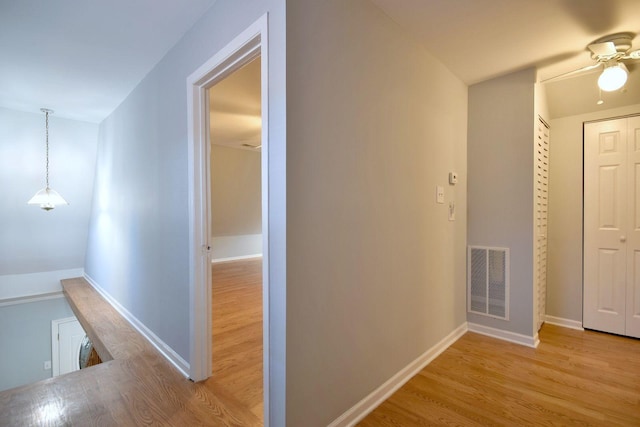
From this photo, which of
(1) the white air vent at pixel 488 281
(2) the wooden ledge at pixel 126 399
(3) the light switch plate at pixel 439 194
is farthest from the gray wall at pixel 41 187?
(1) the white air vent at pixel 488 281

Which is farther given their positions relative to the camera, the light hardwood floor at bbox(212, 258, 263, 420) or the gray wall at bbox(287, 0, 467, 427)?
the light hardwood floor at bbox(212, 258, 263, 420)

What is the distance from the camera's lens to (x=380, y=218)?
184cm

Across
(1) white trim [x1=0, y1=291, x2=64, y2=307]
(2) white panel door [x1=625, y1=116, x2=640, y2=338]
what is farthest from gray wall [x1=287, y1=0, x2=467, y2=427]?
(1) white trim [x1=0, y1=291, x2=64, y2=307]

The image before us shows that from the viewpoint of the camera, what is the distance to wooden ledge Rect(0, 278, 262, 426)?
65.5 inches

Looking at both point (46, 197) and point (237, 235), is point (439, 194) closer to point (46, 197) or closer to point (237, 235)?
point (46, 197)

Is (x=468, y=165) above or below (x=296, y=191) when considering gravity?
above

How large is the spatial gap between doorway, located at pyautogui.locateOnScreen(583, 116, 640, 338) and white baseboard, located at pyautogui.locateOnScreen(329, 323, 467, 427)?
61.9 inches

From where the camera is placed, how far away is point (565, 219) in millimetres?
3002

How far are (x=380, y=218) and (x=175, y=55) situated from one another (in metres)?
1.98

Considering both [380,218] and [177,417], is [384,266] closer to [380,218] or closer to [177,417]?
[380,218]

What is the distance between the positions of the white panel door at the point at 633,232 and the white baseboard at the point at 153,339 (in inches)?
151

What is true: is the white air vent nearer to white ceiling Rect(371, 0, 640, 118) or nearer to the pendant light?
white ceiling Rect(371, 0, 640, 118)

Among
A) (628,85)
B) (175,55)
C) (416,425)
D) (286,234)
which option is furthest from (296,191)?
(628,85)

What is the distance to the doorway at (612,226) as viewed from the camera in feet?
8.77
